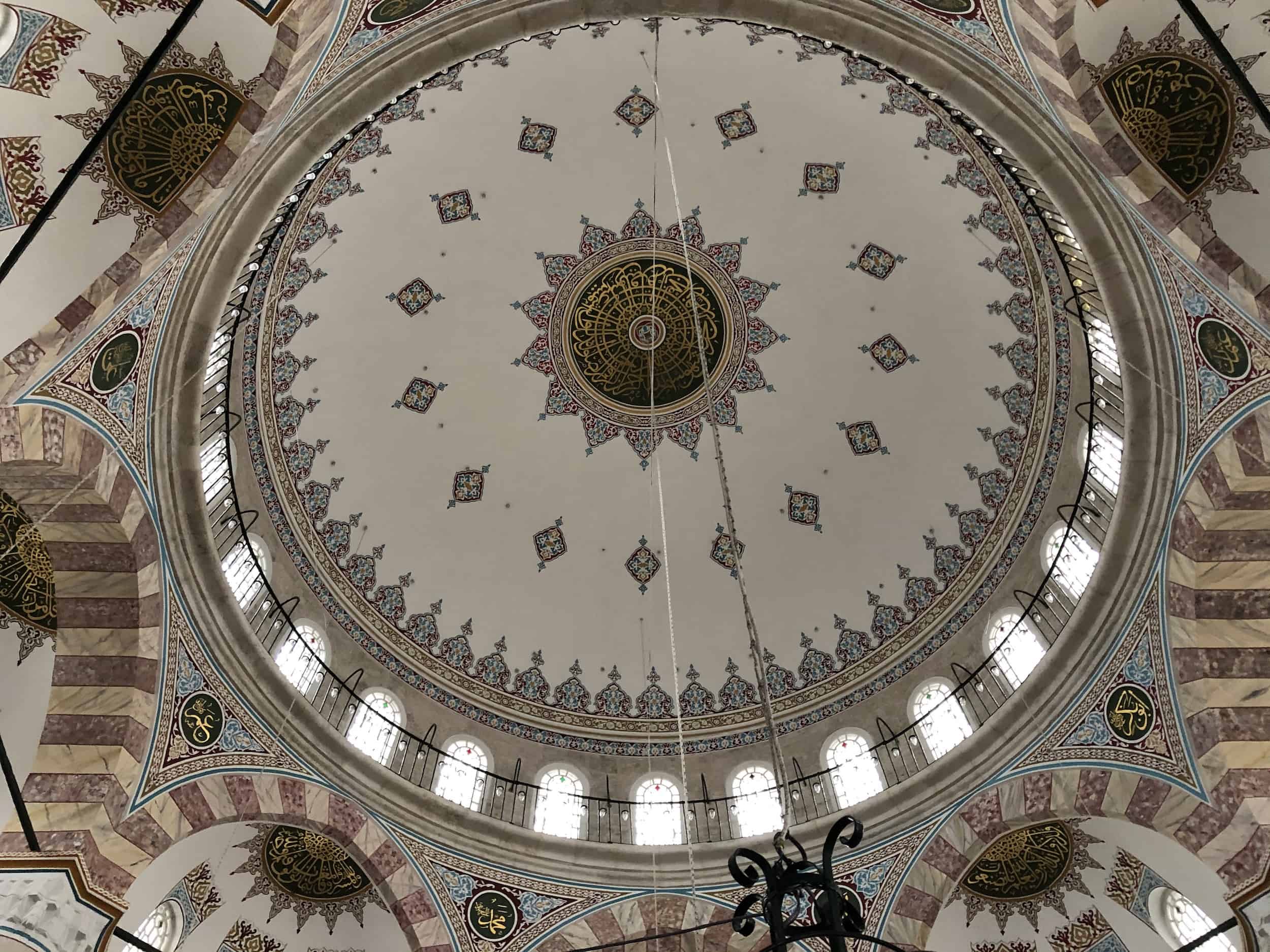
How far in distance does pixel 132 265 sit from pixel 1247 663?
10.3 m

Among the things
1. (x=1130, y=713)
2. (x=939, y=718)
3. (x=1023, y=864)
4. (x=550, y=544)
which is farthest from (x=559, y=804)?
(x=1130, y=713)

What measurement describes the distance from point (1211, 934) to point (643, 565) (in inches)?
351

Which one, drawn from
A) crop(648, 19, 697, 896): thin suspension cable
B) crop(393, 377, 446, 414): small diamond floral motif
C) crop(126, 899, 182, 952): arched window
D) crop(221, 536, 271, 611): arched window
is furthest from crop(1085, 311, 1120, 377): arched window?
crop(126, 899, 182, 952): arched window

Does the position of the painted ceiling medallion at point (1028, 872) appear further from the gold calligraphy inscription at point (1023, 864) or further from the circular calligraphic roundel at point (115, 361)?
the circular calligraphic roundel at point (115, 361)

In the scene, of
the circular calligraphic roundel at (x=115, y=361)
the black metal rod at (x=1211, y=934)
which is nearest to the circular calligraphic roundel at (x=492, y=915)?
the circular calligraphic roundel at (x=115, y=361)

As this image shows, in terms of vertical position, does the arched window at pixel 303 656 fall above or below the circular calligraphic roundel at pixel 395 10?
below

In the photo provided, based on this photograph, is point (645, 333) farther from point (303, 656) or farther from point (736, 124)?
point (303, 656)

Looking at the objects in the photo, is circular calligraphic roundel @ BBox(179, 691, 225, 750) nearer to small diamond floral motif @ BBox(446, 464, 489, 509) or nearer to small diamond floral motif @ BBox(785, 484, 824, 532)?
small diamond floral motif @ BBox(446, 464, 489, 509)

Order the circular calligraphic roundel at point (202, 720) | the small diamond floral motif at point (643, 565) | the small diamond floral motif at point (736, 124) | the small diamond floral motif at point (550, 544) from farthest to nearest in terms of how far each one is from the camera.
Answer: the small diamond floral motif at point (643, 565) → the small diamond floral motif at point (550, 544) → the small diamond floral motif at point (736, 124) → the circular calligraphic roundel at point (202, 720)

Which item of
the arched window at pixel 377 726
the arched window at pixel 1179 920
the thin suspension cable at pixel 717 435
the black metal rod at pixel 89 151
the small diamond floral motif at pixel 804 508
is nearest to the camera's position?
the black metal rod at pixel 89 151

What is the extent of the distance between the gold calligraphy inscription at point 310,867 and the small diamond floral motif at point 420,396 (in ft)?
20.9

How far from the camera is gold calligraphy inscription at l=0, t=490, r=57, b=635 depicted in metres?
8.12

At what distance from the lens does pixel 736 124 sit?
12.9m

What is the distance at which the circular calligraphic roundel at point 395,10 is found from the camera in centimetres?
750
